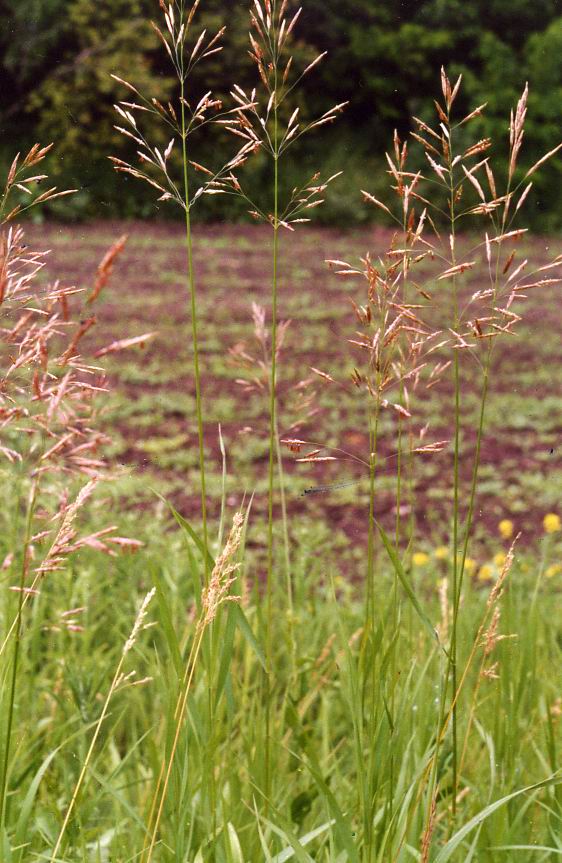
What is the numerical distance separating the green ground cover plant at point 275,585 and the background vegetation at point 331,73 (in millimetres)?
5171

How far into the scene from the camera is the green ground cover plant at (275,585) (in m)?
1.18

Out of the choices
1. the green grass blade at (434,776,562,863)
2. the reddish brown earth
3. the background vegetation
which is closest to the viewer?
the green grass blade at (434,776,562,863)

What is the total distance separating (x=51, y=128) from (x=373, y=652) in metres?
11.4

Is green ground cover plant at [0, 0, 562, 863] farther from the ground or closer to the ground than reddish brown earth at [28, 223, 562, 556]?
farther from the ground

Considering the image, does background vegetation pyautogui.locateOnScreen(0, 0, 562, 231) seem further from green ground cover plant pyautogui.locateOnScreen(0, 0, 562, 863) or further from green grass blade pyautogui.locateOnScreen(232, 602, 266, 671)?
green grass blade pyautogui.locateOnScreen(232, 602, 266, 671)

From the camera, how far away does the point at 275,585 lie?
310cm

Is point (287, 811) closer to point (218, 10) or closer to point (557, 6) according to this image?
point (218, 10)

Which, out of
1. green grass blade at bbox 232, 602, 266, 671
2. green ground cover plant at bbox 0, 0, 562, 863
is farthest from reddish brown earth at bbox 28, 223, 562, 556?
green grass blade at bbox 232, 602, 266, 671

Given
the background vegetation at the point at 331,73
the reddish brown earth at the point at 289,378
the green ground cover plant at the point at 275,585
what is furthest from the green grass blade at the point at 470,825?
the background vegetation at the point at 331,73

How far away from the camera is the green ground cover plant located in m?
1.18

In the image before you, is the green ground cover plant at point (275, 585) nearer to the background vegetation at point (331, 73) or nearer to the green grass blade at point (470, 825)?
the green grass blade at point (470, 825)

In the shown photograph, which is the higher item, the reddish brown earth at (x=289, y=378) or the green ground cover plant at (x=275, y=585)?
the green ground cover plant at (x=275, y=585)

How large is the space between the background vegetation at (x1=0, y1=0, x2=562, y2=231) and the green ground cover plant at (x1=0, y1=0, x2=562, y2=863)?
204 inches

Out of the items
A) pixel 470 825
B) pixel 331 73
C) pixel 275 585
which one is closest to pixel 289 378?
pixel 275 585
